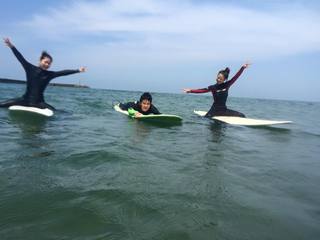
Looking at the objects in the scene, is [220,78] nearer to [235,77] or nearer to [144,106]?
[235,77]

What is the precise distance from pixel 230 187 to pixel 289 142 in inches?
210

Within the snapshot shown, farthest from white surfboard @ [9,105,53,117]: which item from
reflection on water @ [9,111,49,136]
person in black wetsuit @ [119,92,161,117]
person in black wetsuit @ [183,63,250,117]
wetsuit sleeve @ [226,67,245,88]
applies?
wetsuit sleeve @ [226,67,245,88]

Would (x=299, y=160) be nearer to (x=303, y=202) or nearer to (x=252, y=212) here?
(x=303, y=202)

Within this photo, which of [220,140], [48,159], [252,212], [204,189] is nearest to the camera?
[252,212]

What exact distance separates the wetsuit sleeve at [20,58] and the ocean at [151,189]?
4182mm

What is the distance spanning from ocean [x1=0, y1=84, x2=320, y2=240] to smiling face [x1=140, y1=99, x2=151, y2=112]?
4.45 m

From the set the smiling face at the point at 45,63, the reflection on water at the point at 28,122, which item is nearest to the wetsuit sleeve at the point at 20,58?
the smiling face at the point at 45,63

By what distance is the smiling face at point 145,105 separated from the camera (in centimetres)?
1216

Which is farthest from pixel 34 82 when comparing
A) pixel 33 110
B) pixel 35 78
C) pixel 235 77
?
pixel 235 77

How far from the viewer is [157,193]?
3.96 m

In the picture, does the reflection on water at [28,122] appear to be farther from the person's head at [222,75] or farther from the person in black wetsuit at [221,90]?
the person's head at [222,75]

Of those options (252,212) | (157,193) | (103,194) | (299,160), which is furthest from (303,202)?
(299,160)

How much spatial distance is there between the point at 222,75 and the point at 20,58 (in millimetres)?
7158

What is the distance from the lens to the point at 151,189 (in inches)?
161
